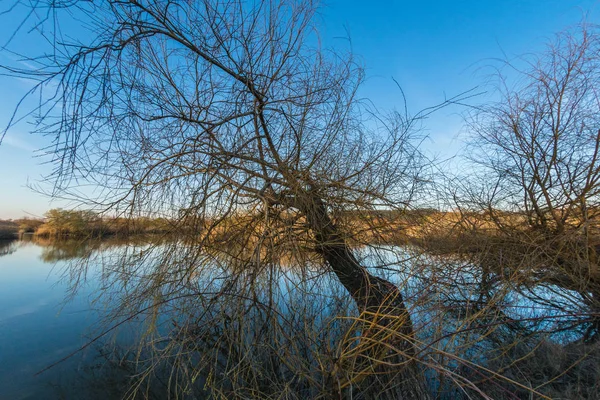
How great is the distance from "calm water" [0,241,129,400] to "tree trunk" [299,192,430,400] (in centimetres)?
232

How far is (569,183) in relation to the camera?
358 cm

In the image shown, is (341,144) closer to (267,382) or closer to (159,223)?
(159,223)

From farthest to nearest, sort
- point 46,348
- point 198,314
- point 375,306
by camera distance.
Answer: point 46,348 < point 198,314 < point 375,306

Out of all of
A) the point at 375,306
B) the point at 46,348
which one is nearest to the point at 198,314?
the point at 375,306

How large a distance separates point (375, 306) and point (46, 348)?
4.35 metres

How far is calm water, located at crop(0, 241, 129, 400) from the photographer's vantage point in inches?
109

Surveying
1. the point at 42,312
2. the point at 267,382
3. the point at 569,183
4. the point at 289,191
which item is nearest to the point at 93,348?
the point at 42,312

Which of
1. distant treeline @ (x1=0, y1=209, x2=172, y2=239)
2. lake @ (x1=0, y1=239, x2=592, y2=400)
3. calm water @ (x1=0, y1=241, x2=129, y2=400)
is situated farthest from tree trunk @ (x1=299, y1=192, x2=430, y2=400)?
calm water @ (x1=0, y1=241, x2=129, y2=400)

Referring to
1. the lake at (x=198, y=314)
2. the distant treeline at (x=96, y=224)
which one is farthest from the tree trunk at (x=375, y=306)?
the distant treeline at (x=96, y=224)

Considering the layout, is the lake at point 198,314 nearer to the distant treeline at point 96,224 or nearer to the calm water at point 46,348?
the calm water at point 46,348

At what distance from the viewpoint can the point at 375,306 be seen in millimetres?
1773

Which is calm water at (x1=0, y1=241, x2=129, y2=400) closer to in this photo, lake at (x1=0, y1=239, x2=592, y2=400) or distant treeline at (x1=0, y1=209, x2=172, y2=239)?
lake at (x1=0, y1=239, x2=592, y2=400)

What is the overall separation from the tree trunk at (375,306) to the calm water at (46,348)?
232 cm

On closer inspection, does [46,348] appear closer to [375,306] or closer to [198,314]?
[198,314]
